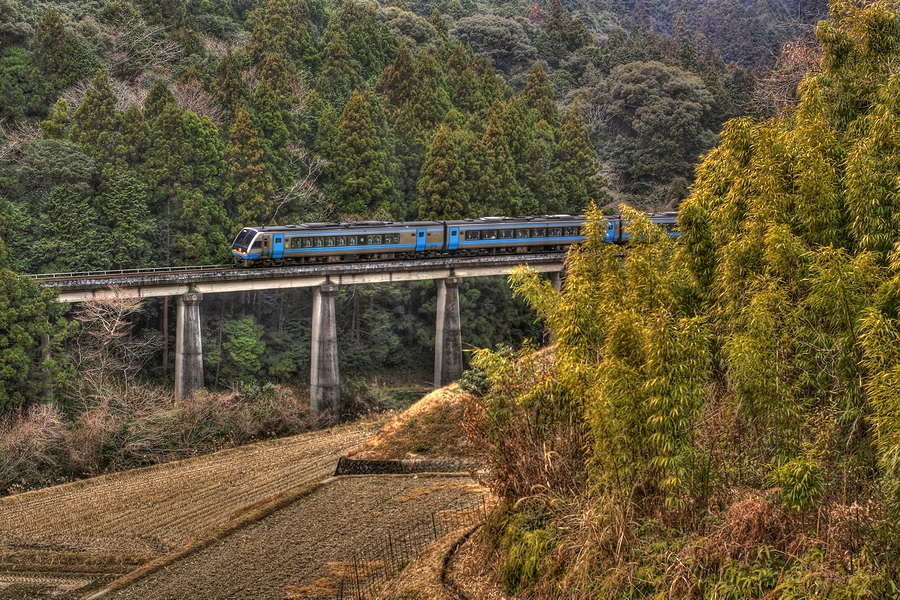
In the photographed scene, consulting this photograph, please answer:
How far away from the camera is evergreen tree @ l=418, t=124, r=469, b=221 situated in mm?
49094

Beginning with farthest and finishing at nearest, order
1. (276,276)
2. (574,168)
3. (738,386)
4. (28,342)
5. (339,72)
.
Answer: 1. (574,168)
2. (339,72)
3. (276,276)
4. (28,342)
5. (738,386)

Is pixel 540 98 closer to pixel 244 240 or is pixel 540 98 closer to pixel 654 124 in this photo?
pixel 654 124

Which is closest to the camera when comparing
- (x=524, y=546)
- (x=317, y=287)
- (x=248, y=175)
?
(x=524, y=546)

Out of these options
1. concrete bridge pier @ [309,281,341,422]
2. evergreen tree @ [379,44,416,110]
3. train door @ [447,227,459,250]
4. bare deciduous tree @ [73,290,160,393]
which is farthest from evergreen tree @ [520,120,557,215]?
bare deciduous tree @ [73,290,160,393]

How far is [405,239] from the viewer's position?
1673 inches

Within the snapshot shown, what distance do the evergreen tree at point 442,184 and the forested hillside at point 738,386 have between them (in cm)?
3236

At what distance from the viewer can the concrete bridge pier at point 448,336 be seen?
43.5 m

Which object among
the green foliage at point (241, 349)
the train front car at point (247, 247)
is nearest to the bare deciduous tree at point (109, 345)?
the green foliage at point (241, 349)

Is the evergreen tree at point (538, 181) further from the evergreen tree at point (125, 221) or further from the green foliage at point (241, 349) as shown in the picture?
the evergreen tree at point (125, 221)

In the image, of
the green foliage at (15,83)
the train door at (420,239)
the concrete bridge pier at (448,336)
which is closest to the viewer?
the train door at (420,239)

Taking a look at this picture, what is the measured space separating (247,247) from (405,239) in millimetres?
7150

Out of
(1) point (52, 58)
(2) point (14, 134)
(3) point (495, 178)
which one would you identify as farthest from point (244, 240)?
(3) point (495, 178)

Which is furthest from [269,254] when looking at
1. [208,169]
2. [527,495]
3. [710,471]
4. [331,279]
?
[710,471]

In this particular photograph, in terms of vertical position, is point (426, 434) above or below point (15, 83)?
below
